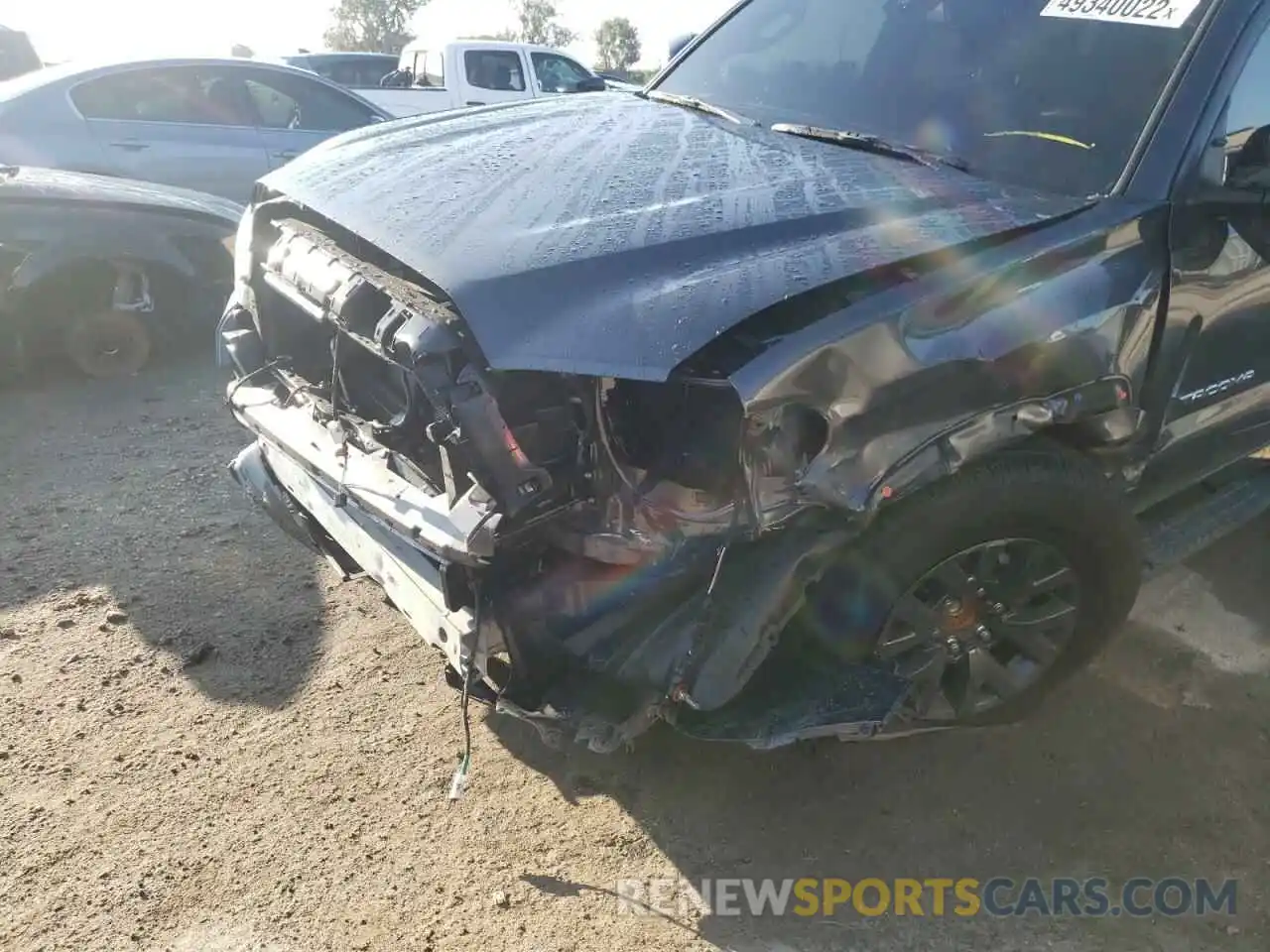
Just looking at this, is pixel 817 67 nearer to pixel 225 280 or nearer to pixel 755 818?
pixel 755 818

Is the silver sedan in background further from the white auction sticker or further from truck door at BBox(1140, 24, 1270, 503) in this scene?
truck door at BBox(1140, 24, 1270, 503)

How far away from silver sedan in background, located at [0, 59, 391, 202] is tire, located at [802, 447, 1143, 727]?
6038 millimetres

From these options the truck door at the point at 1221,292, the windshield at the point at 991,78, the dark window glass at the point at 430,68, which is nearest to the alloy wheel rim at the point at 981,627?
the truck door at the point at 1221,292

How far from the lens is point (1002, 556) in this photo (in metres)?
2.41

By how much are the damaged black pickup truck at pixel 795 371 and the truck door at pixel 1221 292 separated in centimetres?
1

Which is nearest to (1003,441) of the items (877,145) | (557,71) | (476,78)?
(877,145)

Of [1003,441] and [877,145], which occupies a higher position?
[877,145]

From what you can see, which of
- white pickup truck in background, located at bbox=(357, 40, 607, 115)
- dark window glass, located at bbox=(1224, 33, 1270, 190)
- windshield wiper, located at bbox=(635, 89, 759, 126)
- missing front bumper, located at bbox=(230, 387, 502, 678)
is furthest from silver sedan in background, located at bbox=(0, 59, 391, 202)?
dark window glass, located at bbox=(1224, 33, 1270, 190)

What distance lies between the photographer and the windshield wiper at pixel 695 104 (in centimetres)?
312

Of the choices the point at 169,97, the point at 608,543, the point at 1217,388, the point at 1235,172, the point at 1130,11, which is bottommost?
the point at 1217,388

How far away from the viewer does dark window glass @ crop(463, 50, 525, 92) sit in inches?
471

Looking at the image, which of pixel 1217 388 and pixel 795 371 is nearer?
pixel 795 371

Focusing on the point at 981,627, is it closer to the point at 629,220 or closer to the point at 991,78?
the point at 629,220

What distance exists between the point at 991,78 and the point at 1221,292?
0.84 m
